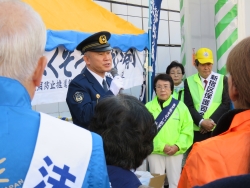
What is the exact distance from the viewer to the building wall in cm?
702

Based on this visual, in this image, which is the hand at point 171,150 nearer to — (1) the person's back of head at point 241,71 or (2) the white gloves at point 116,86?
(2) the white gloves at point 116,86

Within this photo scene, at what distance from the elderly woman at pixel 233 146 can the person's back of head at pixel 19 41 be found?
0.60 m

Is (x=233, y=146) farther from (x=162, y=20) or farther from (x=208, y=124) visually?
(x=162, y=20)

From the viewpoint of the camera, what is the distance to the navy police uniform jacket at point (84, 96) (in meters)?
2.89

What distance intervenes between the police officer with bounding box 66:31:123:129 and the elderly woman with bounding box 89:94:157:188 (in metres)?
1.13

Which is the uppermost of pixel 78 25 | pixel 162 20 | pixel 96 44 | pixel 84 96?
pixel 162 20

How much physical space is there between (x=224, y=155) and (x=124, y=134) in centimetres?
43

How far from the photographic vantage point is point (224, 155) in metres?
1.40

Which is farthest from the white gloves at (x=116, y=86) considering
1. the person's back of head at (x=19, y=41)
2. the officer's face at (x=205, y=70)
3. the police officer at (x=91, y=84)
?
the officer's face at (x=205, y=70)

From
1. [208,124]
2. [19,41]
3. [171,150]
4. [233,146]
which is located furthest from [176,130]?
[19,41]

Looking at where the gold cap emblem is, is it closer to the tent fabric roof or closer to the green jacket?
the tent fabric roof

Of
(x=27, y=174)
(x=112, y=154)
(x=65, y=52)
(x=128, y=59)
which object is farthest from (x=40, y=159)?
(x=128, y=59)

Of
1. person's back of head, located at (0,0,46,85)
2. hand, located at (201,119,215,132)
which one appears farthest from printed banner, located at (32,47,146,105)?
person's back of head, located at (0,0,46,85)

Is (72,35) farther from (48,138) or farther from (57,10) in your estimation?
(48,138)
